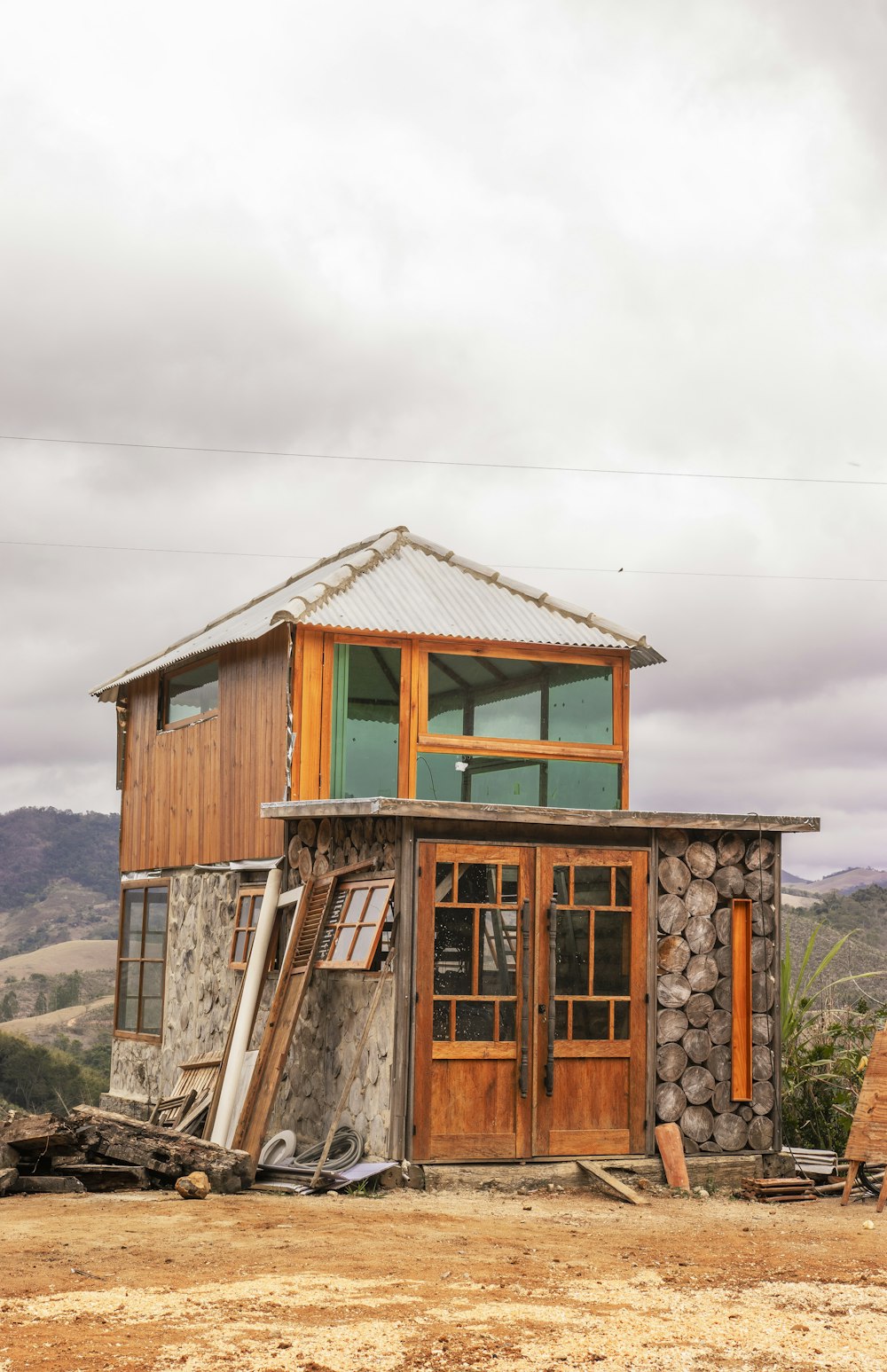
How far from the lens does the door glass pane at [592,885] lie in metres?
12.3

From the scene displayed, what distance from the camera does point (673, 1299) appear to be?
23.8ft

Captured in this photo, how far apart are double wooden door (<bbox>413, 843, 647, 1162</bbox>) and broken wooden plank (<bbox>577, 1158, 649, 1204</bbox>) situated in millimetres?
130

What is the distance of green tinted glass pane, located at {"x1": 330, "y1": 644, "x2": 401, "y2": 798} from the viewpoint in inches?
554

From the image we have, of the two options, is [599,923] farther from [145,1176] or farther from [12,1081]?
[12,1081]

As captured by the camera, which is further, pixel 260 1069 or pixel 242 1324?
pixel 260 1069

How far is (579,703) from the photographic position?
15227mm

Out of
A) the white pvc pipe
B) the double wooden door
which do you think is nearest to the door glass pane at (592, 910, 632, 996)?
the double wooden door

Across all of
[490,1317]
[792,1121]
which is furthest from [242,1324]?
[792,1121]

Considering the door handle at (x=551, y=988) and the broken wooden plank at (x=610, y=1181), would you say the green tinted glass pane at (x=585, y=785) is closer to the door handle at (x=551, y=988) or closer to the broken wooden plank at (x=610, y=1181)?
the door handle at (x=551, y=988)

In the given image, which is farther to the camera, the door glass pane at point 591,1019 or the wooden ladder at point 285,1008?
the door glass pane at point 591,1019

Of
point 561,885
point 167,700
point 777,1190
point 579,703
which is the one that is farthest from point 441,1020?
point 167,700

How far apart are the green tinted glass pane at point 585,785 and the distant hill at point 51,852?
80723 mm

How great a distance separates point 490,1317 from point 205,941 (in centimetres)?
920

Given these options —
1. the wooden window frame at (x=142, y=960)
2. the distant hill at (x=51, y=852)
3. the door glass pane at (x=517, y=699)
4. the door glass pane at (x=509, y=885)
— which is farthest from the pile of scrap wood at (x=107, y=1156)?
the distant hill at (x=51, y=852)
